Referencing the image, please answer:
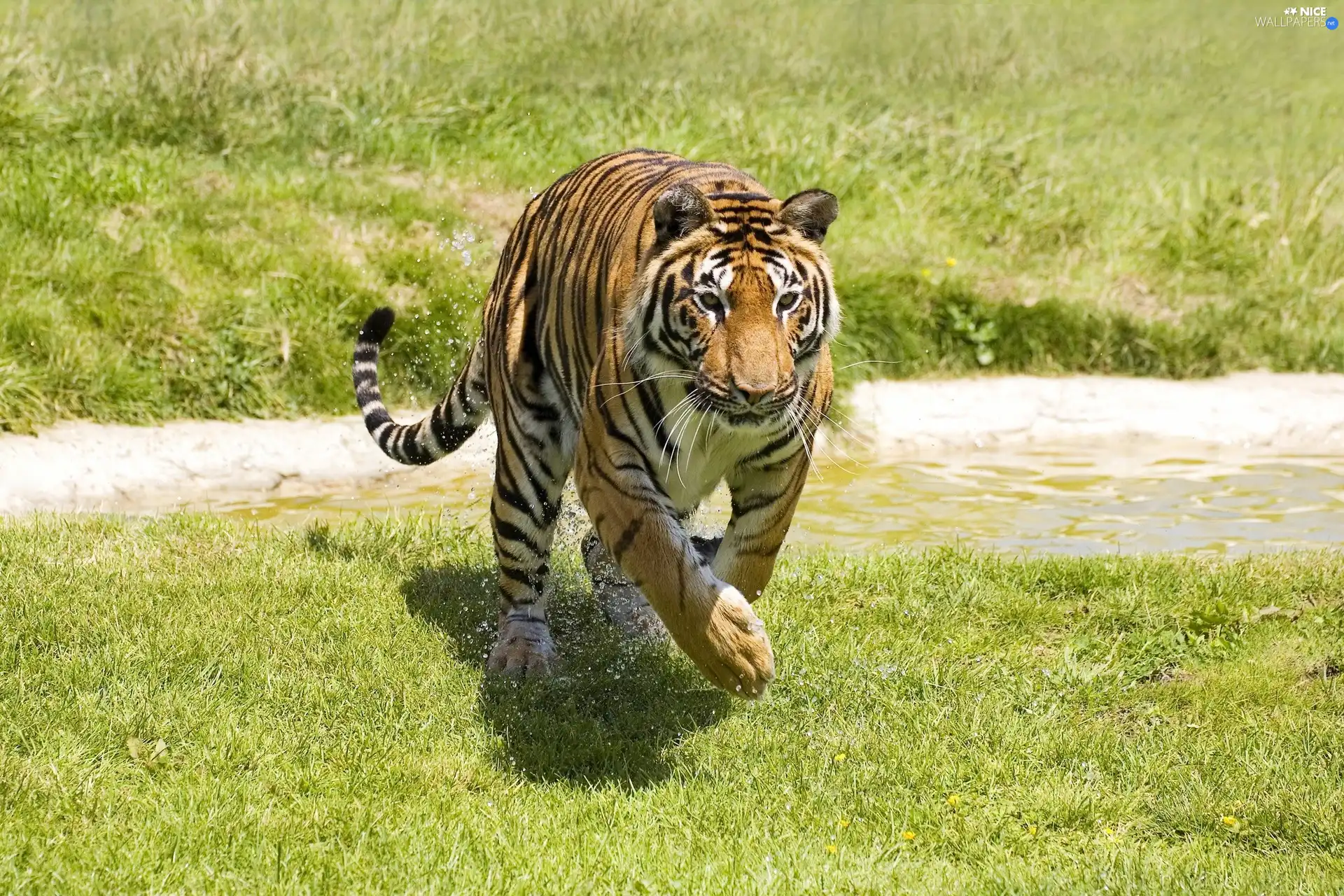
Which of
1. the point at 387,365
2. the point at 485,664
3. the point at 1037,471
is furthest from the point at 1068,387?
the point at 485,664

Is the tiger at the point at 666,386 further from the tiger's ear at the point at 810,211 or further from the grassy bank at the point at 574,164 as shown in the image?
the grassy bank at the point at 574,164

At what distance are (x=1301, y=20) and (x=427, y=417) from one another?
11.4 metres

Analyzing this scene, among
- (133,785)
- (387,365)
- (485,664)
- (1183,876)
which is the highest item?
(1183,876)

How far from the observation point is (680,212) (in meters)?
4.00

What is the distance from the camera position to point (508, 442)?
16.4 feet

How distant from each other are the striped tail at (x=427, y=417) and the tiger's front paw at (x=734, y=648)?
79.2 inches

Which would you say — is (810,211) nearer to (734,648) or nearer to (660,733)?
(734,648)

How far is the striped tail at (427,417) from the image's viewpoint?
560 cm

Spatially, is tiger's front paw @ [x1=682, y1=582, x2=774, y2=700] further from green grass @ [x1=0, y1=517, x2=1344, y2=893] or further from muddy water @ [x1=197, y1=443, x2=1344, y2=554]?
muddy water @ [x1=197, y1=443, x2=1344, y2=554]

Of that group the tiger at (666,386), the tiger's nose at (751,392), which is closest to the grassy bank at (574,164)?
the tiger at (666,386)

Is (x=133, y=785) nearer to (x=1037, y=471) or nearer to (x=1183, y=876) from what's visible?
(x=1183, y=876)

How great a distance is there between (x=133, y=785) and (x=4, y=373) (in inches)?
168

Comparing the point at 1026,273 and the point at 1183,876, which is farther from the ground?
the point at 1183,876

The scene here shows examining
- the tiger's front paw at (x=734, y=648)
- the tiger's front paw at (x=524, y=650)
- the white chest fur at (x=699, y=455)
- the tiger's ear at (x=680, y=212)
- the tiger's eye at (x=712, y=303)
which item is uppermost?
the tiger's ear at (x=680, y=212)
